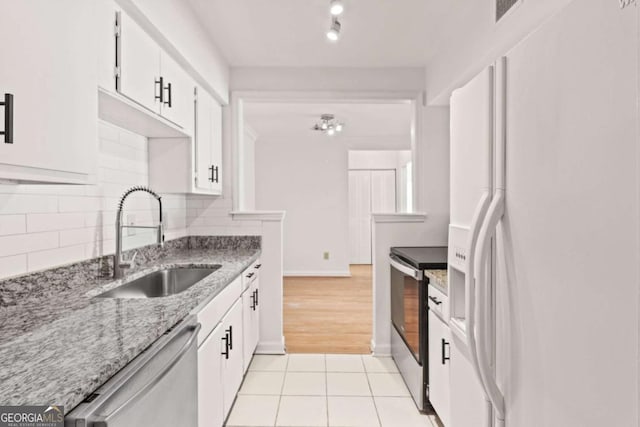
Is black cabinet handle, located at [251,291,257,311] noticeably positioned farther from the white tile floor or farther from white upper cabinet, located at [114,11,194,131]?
white upper cabinet, located at [114,11,194,131]

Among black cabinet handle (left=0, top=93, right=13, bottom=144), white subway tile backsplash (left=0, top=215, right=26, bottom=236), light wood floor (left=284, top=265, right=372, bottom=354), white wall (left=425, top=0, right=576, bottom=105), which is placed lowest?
light wood floor (left=284, top=265, right=372, bottom=354)

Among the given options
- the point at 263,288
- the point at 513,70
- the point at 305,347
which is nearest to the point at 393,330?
the point at 305,347

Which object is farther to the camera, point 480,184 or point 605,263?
point 480,184

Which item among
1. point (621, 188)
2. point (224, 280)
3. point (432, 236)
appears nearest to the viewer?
point (621, 188)

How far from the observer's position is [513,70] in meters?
0.96

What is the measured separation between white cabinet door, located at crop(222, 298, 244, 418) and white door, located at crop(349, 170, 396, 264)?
18.2 ft

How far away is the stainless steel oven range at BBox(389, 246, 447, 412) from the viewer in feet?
7.63

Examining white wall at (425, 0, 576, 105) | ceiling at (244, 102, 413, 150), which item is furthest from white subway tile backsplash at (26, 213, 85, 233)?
ceiling at (244, 102, 413, 150)

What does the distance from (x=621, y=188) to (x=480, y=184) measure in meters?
0.53

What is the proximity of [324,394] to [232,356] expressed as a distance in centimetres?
76

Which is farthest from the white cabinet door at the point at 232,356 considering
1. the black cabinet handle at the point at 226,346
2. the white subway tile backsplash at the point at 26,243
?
the white subway tile backsplash at the point at 26,243

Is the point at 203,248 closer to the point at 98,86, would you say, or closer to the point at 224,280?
the point at 224,280

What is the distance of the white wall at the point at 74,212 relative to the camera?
4.68 ft

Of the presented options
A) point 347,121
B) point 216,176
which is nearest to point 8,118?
point 216,176
